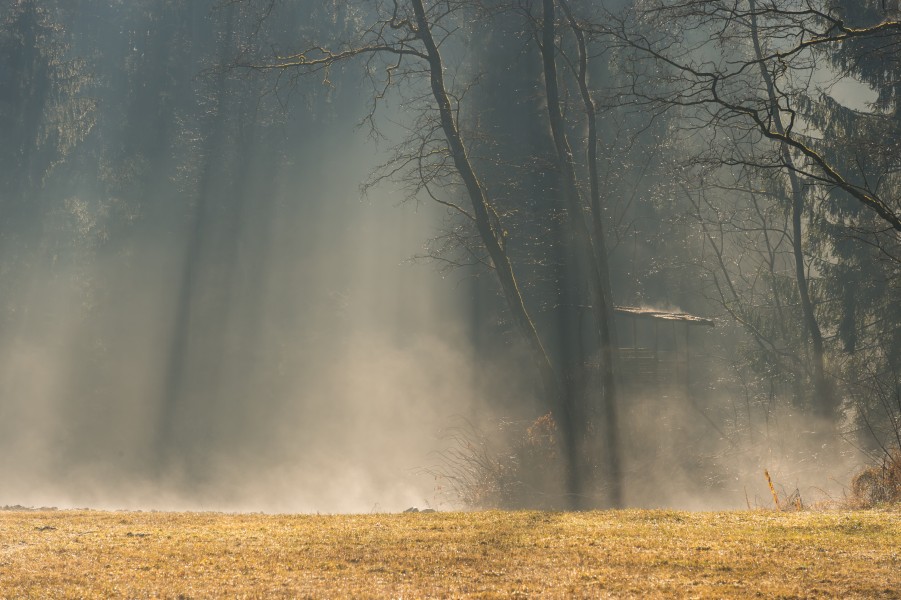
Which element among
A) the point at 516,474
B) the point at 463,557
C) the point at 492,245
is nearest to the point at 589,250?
the point at 492,245

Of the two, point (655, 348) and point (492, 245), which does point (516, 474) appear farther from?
point (655, 348)

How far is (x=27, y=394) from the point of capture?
3750cm

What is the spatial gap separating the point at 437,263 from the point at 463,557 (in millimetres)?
25274

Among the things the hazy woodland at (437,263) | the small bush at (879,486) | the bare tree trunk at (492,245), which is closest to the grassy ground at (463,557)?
the small bush at (879,486)

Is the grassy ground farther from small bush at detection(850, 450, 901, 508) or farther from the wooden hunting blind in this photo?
the wooden hunting blind

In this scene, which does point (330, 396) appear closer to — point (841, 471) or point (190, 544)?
point (841, 471)

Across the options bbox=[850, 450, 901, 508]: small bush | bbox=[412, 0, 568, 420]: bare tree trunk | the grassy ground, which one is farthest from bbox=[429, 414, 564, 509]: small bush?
the grassy ground

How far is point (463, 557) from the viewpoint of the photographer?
639 cm

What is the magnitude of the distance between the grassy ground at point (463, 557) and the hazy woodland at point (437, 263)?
313cm

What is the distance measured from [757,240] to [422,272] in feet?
42.8

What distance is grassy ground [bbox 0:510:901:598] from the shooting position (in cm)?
533

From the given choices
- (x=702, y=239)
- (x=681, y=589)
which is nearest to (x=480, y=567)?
(x=681, y=589)

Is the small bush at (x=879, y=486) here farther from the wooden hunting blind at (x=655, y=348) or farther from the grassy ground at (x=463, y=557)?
the wooden hunting blind at (x=655, y=348)

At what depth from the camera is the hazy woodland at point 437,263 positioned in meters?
14.9
